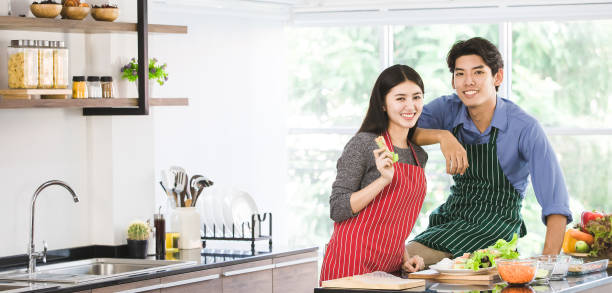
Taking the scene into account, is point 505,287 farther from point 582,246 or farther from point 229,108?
point 229,108

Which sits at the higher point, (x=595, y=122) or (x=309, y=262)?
(x=595, y=122)

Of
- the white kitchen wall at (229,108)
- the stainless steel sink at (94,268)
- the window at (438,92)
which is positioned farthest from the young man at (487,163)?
the window at (438,92)

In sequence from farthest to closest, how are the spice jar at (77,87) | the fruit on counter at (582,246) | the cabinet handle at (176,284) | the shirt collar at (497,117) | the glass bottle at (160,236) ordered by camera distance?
the glass bottle at (160,236) → the spice jar at (77,87) → the cabinet handle at (176,284) → the fruit on counter at (582,246) → the shirt collar at (497,117)

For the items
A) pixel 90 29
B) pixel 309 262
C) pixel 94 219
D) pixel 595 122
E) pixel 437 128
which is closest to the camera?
pixel 437 128

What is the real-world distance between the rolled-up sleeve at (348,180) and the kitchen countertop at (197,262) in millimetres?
995

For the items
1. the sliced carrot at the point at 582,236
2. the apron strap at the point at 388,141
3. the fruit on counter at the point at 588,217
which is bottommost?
the sliced carrot at the point at 582,236

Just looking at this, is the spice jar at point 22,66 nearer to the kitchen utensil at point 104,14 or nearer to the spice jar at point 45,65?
the spice jar at point 45,65

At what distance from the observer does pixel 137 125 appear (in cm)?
486

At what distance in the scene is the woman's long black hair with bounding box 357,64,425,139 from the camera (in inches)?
142

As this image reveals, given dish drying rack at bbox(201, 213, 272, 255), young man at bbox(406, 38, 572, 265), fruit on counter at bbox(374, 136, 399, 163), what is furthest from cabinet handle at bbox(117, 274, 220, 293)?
fruit on counter at bbox(374, 136, 399, 163)

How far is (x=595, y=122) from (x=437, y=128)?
11.0ft

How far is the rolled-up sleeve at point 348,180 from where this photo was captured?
352 cm

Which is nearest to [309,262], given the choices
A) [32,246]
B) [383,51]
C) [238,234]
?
[238,234]

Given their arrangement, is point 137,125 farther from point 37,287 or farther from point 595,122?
point 595,122
